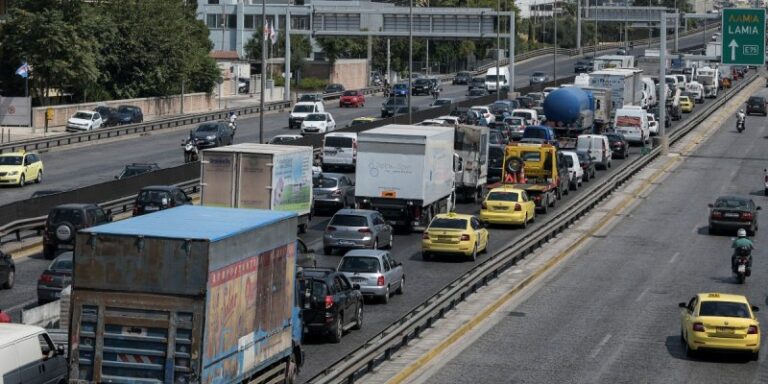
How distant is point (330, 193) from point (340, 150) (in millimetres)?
11731

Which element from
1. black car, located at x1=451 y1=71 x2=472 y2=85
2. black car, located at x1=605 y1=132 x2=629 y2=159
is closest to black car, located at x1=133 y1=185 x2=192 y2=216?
black car, located at x1=605 y1=132 x2=629 y2=159

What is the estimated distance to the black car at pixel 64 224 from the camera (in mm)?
39375

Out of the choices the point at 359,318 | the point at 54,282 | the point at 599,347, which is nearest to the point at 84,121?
the point at 54,282

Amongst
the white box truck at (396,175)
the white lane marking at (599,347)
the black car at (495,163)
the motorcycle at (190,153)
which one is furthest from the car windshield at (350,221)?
the motorcycle at (190,153)

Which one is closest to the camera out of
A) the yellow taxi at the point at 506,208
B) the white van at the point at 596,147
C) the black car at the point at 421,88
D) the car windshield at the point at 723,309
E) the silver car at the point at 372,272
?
the car windshield at the point at 723,309

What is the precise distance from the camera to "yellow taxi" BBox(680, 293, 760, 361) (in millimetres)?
28484

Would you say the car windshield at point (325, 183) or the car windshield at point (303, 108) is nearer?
the car windshield at point (325, 183)

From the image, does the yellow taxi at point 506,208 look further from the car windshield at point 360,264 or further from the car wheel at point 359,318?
the car wheel at point 359,318

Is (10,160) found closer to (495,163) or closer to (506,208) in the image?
(495,163)

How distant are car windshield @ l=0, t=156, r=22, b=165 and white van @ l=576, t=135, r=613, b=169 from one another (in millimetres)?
24153

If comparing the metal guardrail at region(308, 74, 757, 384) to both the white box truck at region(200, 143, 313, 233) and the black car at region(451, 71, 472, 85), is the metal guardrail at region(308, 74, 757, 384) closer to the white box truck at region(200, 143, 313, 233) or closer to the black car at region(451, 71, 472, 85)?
→ the white box truck at region(200, 143, 313, 233)

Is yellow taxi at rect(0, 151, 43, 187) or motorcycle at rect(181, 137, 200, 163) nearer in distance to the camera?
yellow taxi at rect(0, 151, 43, 187)

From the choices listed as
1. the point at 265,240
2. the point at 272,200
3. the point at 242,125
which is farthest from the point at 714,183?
the point at 265,240

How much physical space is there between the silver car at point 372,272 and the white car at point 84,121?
4709 centimetres
